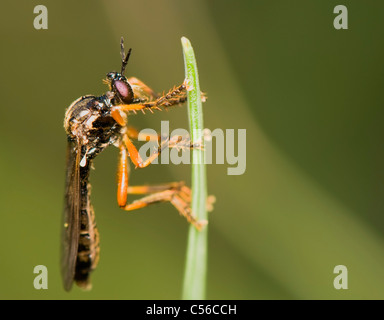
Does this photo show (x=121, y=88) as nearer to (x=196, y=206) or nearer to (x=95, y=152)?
(x=95, y=152)

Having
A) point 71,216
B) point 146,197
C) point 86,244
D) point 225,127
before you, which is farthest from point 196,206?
point 225,127

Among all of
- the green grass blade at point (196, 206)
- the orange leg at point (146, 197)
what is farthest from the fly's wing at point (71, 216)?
the green grass blade at point (196, 206)

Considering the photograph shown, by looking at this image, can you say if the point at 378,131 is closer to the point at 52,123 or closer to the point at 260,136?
the point at 260,136

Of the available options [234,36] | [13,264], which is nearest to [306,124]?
[234,36]

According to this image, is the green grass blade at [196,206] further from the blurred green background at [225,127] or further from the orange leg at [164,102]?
the blurred green background at [225,127]

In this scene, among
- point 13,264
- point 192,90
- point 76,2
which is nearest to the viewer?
point 192,90

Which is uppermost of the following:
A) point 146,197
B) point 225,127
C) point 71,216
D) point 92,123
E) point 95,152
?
point 225,127
